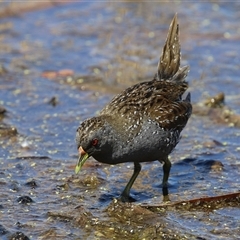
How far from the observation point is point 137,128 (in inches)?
314

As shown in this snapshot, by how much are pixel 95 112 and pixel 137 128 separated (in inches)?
121

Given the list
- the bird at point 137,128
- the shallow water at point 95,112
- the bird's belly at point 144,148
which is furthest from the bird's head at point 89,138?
the shallow water at point 95,112

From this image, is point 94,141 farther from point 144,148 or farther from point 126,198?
point 126,198

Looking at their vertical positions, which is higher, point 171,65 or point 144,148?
point 171,65

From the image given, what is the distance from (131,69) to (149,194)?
4539mm

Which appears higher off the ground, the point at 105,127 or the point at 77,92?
the point at 105,127

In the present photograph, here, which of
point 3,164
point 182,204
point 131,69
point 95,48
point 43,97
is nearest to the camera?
point 182,204

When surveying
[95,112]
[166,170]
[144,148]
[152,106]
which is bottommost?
[95,112]

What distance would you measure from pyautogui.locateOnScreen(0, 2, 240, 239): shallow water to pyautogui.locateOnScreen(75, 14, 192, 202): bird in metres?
0.47

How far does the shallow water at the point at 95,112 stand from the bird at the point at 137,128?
0.47 meters

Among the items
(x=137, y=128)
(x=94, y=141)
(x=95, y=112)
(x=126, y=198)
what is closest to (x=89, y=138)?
(x=94, y=141)

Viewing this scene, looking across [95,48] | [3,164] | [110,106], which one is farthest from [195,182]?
[95,48]

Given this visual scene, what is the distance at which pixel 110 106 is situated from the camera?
27.0 ft

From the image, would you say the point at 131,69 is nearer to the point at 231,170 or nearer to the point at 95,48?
the point at 95,48
